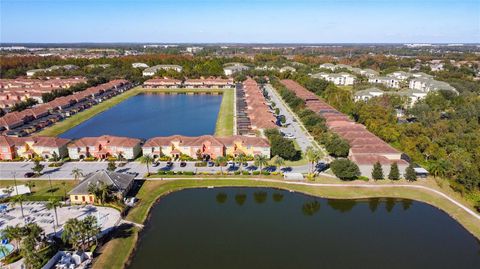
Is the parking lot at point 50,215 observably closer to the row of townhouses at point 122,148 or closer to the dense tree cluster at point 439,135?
the row of townhouses at point 122,148

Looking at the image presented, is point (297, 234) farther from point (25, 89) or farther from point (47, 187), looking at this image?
point (25, 89)

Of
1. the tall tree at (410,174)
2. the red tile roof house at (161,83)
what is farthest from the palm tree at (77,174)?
the red tile roof house at (161,83)

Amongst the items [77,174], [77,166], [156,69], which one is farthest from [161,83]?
[77,174]

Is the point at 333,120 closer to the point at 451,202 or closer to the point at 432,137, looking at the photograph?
the point at 432,137

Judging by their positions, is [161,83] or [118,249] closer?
[118,249]

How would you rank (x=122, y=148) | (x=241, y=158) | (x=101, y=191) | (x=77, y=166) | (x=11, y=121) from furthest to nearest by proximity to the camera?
(x=11, y=121), (x=122, y=148), (x=77, y=166), (x=241, y=158), (x=101, y=191)

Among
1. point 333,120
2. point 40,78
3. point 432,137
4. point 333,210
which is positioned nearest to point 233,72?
point 40,78

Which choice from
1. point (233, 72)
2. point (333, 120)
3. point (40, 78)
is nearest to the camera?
point (333, 120)
